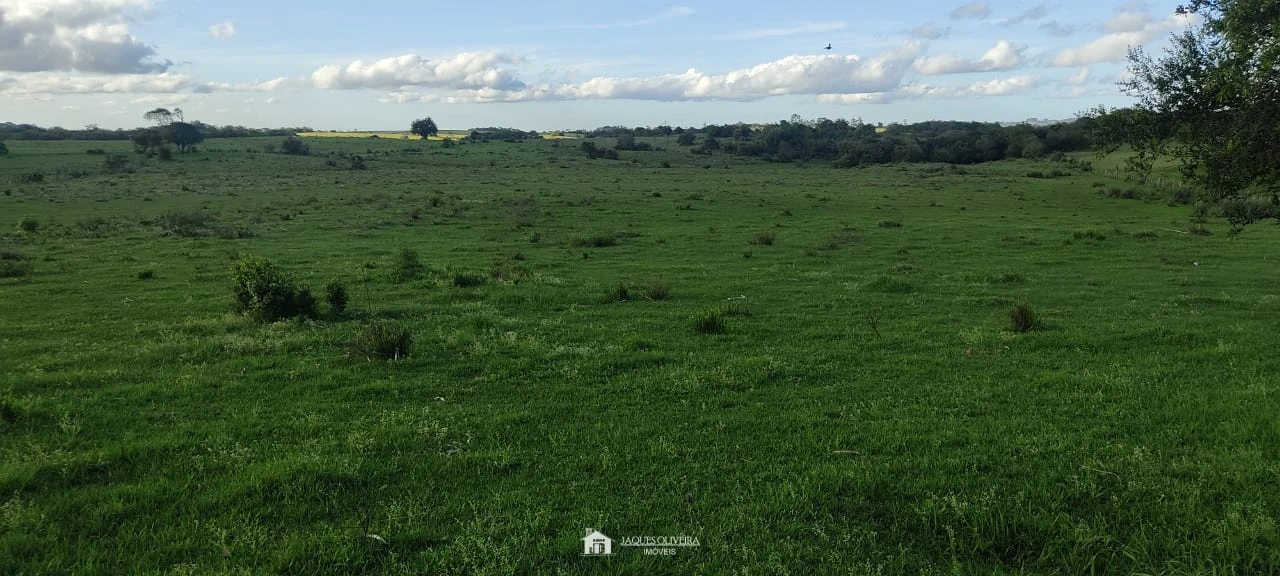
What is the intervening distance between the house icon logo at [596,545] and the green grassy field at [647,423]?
9 centimetres

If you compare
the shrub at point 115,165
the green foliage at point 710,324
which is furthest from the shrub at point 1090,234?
the shrub at point 115,165

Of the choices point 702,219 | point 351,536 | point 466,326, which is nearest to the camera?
point 351,536

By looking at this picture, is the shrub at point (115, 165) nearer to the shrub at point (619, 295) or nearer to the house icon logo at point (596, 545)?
the shrub at point (619, 295)

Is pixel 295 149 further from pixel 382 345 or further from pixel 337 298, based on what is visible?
pixel 382 345

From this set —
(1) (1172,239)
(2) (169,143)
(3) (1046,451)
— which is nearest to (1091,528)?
(3) (1046,451)

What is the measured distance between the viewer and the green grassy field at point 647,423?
582 centimetres

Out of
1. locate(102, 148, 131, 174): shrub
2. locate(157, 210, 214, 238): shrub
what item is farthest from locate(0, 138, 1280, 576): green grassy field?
locate(102, 148, 131, 174): shrub

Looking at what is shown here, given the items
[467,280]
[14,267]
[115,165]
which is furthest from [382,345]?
[115,165]

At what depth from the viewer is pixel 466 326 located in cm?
1459

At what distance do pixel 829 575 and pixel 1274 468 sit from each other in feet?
16.4

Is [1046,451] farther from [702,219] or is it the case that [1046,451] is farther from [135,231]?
[135,231]

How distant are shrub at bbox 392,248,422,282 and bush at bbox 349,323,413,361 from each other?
380 inches

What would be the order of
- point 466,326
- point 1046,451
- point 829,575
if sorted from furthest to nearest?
point 466,326 < point 1046,451 < point 829,575

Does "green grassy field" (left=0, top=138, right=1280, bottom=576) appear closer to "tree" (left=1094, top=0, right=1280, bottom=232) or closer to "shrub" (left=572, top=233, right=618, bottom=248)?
"tree" (left=1094, top=0, right=1280, bottom=232)
